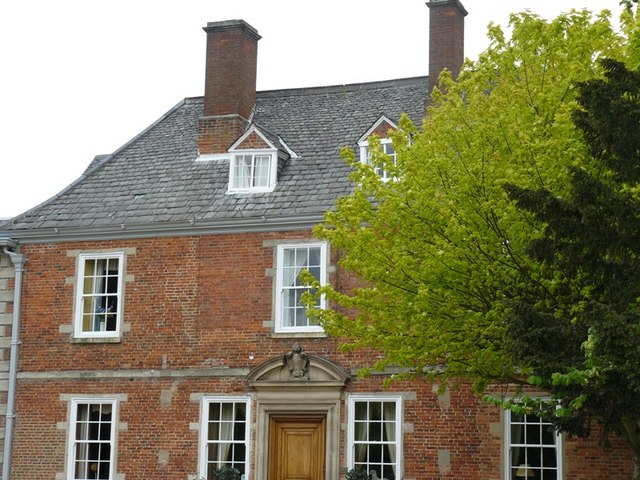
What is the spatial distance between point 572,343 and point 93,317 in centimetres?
1368

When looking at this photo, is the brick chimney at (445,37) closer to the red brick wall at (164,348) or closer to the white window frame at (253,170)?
the white window frame at (253,170)

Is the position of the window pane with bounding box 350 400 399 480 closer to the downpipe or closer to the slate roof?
the slate roof

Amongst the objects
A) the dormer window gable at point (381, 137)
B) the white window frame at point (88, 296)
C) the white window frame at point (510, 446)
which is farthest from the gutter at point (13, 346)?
the white window frame at point (510, 446)

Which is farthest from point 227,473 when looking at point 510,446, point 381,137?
point 381,137

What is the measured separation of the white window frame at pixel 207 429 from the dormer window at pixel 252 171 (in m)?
4.52

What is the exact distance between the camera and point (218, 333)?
2452 centimetres

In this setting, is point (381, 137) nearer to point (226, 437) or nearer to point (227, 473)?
point (226, 437)

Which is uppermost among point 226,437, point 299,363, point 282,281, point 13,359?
point 282,281

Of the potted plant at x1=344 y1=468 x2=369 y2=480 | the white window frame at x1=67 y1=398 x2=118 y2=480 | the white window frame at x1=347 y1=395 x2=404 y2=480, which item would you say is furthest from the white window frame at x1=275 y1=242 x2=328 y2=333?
the white window frame at x1=67 y1=398 x2=118 y2=480

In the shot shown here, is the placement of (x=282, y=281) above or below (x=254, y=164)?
below

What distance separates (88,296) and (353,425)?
6.43m

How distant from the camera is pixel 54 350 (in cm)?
2558

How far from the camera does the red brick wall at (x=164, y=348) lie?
24125 mm

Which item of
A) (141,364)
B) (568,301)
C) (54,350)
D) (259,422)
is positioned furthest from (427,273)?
(54,350)
